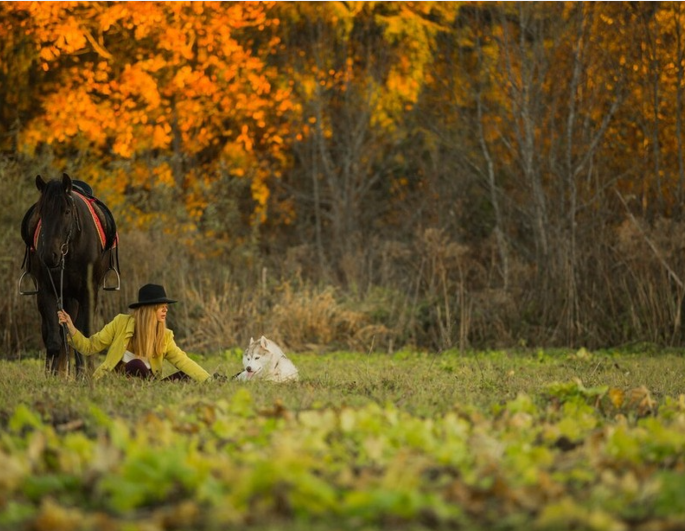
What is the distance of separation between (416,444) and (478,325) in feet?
30.3

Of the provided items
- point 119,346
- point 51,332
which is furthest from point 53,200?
point 119,346

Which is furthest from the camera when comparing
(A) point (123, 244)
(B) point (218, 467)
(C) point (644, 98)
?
(C) point (644, 98)

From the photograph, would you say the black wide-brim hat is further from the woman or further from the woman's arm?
the woman's arm

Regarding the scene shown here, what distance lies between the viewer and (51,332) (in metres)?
9.55

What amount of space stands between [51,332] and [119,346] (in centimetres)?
110

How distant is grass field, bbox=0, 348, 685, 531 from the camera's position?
4.01 m

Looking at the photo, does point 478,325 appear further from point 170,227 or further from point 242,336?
point 170,227

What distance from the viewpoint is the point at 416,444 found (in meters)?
5.06

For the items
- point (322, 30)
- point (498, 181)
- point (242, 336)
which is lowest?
point (242, 336)

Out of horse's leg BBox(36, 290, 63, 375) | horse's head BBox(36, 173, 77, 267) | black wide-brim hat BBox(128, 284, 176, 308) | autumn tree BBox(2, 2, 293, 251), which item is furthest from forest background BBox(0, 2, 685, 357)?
black wide-brim hat BBox(128, 284, 176, 308)

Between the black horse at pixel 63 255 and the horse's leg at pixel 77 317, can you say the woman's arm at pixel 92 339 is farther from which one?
the horse's leg at pixel 77 317

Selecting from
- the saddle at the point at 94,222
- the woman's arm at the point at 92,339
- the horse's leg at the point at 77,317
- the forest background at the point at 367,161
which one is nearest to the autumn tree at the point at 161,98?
the forest background at the point at 367,161

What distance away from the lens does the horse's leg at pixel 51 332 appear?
31.2 feet

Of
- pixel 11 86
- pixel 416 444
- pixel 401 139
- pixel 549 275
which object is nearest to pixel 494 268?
pixel 549 275
